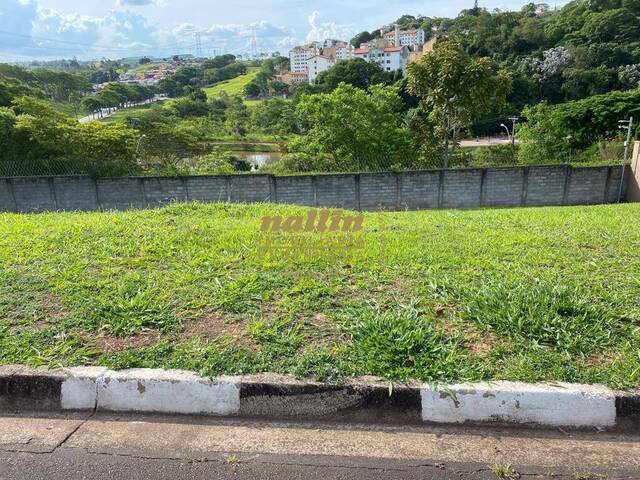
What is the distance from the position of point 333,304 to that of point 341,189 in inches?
401

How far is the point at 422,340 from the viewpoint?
7.45 feet

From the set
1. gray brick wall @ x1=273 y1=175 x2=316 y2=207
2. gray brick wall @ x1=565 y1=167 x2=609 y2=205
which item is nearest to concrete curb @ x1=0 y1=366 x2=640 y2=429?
gray brick wall @ x1=273 y1=175 x2=316 y2=207

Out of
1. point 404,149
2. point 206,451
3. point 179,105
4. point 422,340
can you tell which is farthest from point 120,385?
point 179,105

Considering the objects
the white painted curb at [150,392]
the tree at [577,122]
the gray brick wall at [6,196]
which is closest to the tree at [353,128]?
the tree at [577,122]

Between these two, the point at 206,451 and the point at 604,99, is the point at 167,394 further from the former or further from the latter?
the point at 604,99

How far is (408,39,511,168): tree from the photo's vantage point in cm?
1413

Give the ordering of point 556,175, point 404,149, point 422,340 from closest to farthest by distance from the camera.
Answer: point 422,340 < point 556,175 < point 404,149

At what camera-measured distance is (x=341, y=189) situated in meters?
12.8

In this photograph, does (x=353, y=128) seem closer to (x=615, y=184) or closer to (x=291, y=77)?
(x=615, y=184)

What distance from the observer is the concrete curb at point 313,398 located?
1949 millimetres

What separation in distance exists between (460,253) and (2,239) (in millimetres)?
4029

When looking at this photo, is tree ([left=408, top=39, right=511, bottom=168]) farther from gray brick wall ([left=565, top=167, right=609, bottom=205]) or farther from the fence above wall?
gray brick wall ([left=565, top=167, right=609, bottom=205])

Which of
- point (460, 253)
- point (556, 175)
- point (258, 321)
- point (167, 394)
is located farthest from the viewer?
point (556, 175)

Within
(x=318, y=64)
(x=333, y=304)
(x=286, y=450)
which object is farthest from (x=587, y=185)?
(x=318, y=64)
